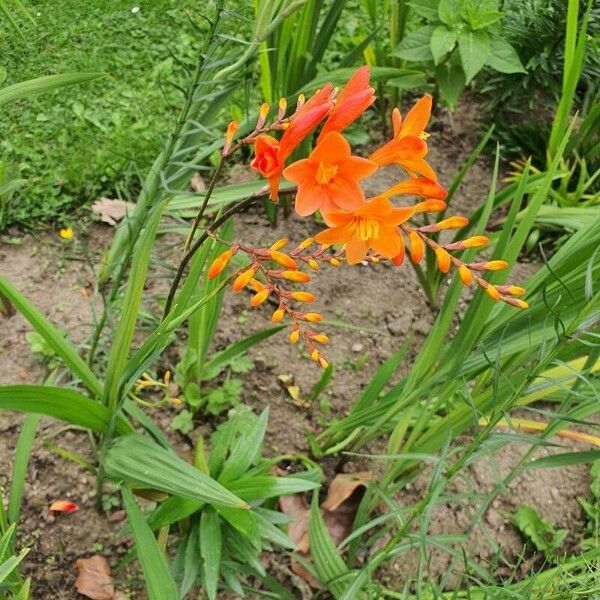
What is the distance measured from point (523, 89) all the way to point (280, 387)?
4.39 ft

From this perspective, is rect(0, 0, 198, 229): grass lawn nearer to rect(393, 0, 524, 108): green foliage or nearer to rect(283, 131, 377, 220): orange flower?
rect(393, 0, 524, 108): green foliage

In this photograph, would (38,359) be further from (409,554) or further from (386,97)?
(386,97)

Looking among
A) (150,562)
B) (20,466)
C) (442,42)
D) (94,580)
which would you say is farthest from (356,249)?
(442,42)

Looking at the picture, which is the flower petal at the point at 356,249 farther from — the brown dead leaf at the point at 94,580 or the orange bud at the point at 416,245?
the brown dead leaf at the point at 94,580

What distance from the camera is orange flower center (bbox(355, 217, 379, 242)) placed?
1.04 m

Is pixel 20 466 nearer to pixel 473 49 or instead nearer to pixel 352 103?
pixel 352 103

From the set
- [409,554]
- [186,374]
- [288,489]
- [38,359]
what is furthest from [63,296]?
[409,554]

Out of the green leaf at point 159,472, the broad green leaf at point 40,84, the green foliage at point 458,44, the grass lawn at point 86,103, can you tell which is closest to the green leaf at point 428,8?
the green foliage at point 458,44

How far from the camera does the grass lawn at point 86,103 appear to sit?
89.4 inches

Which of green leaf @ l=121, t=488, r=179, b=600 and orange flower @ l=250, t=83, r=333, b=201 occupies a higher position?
orange flower @ l=250, t=83, r=333, b=201

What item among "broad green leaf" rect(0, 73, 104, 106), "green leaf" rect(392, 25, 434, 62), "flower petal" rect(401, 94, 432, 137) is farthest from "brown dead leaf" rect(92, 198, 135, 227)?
"flower petal" rect(401, 94, 432, 137)

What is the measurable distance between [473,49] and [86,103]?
4.02ft

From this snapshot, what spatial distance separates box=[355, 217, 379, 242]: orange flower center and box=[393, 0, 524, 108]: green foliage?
3.79ft

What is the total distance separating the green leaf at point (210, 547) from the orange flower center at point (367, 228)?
0.70 meters
